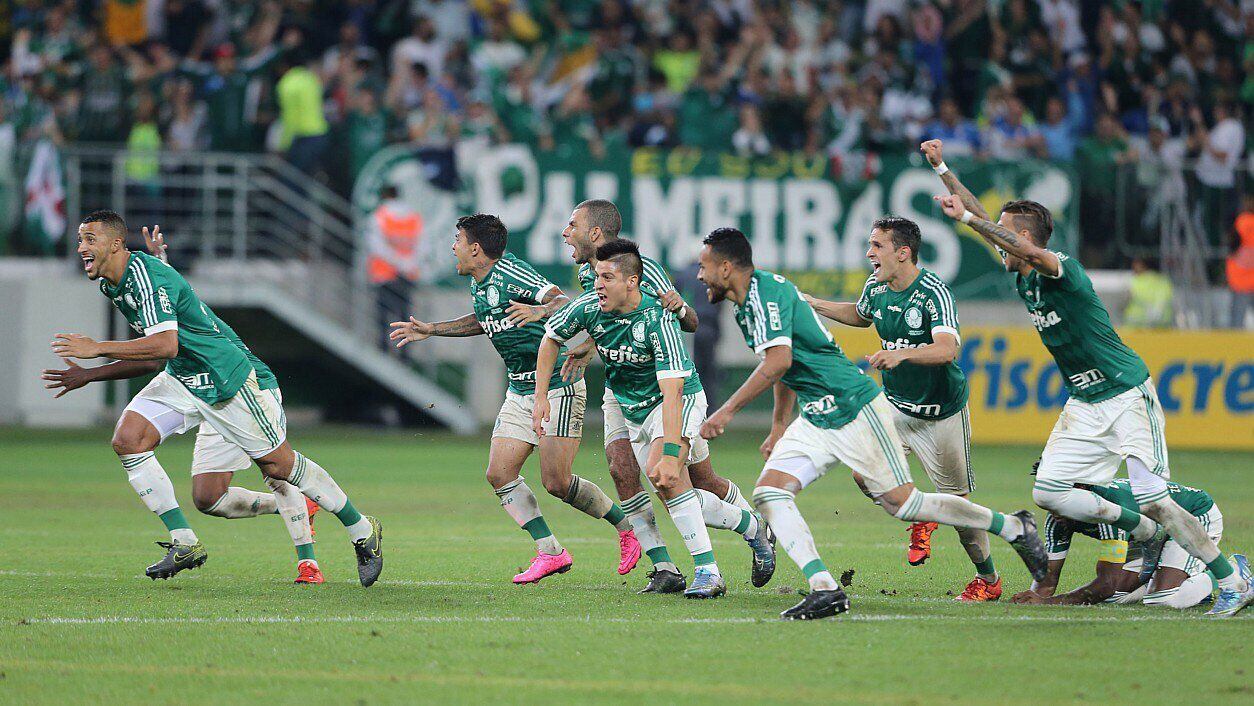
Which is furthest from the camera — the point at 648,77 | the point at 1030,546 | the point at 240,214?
the point at 648,77

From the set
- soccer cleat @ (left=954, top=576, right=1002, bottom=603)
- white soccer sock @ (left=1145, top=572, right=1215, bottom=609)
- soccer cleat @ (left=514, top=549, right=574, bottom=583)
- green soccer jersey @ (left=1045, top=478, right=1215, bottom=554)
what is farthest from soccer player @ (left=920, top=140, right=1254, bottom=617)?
soccer cleat @ (left=514, top=549, right=574, bottom=583)

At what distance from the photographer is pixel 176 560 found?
905 centimetres

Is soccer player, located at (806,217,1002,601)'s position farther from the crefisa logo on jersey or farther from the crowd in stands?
the crowd in stands

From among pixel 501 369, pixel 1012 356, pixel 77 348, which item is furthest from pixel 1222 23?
pixel 77 348

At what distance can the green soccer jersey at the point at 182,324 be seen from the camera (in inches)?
351

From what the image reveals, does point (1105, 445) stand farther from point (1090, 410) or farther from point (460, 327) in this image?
point (460, 327)

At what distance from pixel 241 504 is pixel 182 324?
1176 millimetres

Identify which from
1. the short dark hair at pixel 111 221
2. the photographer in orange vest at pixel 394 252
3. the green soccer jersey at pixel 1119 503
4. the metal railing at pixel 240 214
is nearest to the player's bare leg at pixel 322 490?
the short dark hair at pixel 111 221

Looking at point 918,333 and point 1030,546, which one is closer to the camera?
point 1030,546

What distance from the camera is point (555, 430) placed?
9320mm

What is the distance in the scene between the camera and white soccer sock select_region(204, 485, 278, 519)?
31.2 feet

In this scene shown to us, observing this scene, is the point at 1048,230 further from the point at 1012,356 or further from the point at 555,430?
the point at 1012,356

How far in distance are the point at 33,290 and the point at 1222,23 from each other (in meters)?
18.1

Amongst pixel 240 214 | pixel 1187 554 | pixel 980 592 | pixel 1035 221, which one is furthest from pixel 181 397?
→ pixel 240 214
